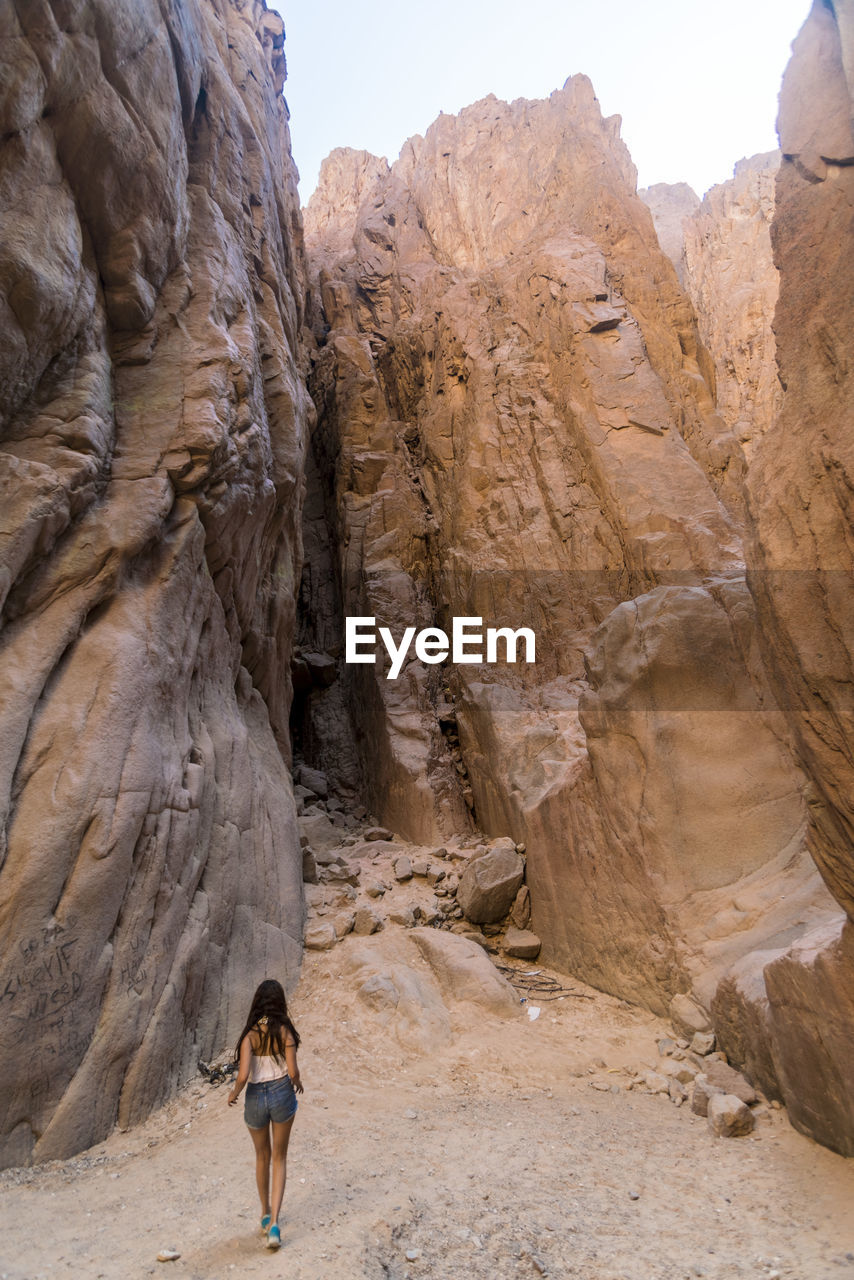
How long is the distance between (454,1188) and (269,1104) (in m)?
1.76

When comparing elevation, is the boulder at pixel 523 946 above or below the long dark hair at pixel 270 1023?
below

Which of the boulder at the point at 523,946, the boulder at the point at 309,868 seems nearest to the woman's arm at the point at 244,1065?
the boulder at the point at 523,946

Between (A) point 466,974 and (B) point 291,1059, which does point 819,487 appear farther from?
(A) point 466,974

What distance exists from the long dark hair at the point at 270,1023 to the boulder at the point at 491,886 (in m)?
7.48

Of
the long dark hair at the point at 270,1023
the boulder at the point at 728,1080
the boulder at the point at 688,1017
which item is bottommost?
the boulder at the point at 728,1080

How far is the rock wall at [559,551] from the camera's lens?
29.7ft

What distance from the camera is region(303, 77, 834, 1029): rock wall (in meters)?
9.06

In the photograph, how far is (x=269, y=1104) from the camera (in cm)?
413

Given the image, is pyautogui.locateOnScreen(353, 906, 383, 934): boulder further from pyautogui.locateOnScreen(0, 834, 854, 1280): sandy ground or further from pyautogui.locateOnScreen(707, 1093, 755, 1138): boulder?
pyautogui.locateOnScreen(707, 1093, 755, 1138): boulder

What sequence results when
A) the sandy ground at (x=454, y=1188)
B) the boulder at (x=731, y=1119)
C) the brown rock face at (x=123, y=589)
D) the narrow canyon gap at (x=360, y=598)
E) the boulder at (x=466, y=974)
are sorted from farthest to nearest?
1. the boulder at (x=466, y=974)
2. the brown rock face at (x=123, y=589)
3. the boulder at (x=731, y=1119)
4. the narrow canyon gap at (x=360, y=598)
5. the sandy ground at (x=454, y=1188)

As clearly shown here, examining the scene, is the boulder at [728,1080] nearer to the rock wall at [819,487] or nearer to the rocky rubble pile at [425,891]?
the rock wall at [819,487]

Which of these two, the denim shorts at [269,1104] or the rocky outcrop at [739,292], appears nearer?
the denim shorts at [269,1104]

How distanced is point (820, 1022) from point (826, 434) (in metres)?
4.11

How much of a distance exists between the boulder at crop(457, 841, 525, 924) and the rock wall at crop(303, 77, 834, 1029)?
13.6 inches
